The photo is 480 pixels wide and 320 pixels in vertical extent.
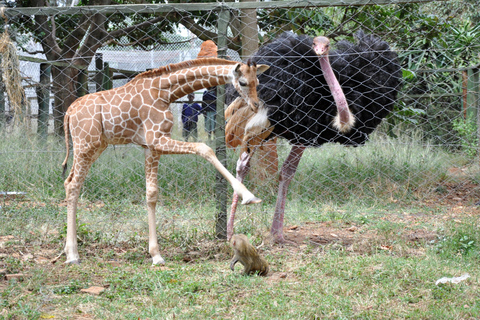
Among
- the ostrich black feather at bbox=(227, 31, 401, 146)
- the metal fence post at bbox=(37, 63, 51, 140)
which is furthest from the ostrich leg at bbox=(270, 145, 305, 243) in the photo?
the metal fence post at bbox=(37, 63, 51, 140)

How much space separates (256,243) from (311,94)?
4.62ft

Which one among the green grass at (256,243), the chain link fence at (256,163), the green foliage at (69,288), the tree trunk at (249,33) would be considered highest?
the tree trunk at (249,33)

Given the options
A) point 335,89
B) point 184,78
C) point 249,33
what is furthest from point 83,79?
point 335,89

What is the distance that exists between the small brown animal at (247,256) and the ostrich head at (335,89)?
144 centimetres

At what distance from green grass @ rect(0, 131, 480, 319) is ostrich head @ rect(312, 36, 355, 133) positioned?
0.99 meters

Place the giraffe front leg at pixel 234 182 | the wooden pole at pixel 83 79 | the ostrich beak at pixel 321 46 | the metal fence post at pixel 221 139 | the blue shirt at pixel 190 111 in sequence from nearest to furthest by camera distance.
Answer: the giraffe front leg at pixel 234 182 → the ostrich beak at pixel 321 46 → the metal fence post at pixel 221 139 → the wooden pole at pixel 83 79 → the blue shirt at pixel 190 111

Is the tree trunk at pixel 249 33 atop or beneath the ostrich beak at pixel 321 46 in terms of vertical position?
atop

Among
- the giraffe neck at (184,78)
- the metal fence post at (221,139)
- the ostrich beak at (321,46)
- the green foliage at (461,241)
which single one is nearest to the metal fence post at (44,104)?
the giraffe neck at (184,78)

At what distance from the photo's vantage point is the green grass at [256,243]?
2975 millimetres

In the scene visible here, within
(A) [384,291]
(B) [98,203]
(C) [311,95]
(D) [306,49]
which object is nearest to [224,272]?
(A) [384,291]

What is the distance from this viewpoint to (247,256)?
3461mm

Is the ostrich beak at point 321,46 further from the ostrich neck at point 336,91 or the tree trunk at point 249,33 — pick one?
the tree trunk at point 249,33

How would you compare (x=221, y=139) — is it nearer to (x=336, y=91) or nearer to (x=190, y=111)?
(x=336, y=91)

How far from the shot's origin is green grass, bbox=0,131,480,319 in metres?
2.97
